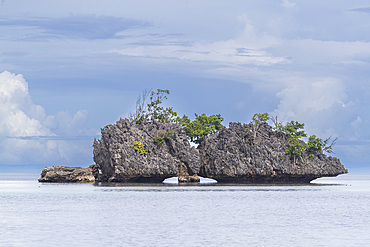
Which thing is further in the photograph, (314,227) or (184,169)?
(184,169)

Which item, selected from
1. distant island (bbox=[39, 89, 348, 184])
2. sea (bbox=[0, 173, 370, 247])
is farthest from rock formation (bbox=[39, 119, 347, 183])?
sea (bbox=[0, 173, 370, 247])

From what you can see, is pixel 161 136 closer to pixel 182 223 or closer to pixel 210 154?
pixel 210 154

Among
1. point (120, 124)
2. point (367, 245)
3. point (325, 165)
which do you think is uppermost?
point (120, 124)

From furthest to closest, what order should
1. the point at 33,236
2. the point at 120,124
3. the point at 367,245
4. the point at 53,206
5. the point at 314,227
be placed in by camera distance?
the point at 120,124 < the point at 53,206 < the point at 314,227 < the point at 33,236 < the point at 367,245

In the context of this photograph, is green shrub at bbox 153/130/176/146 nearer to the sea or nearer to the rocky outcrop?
the rocky outcrop

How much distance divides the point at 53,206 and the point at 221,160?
1895 inches

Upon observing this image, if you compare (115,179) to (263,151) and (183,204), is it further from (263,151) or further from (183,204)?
(183,204)

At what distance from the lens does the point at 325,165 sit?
102 meters

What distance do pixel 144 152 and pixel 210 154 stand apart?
1314 centimetres

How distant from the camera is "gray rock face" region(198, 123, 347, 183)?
324 ft

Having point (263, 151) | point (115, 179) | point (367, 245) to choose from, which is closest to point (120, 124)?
point (115, 179)

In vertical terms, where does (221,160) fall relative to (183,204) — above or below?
above

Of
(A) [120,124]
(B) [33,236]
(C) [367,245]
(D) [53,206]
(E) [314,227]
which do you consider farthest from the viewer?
(A) [120,124]

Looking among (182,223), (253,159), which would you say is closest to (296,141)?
(253,159)
